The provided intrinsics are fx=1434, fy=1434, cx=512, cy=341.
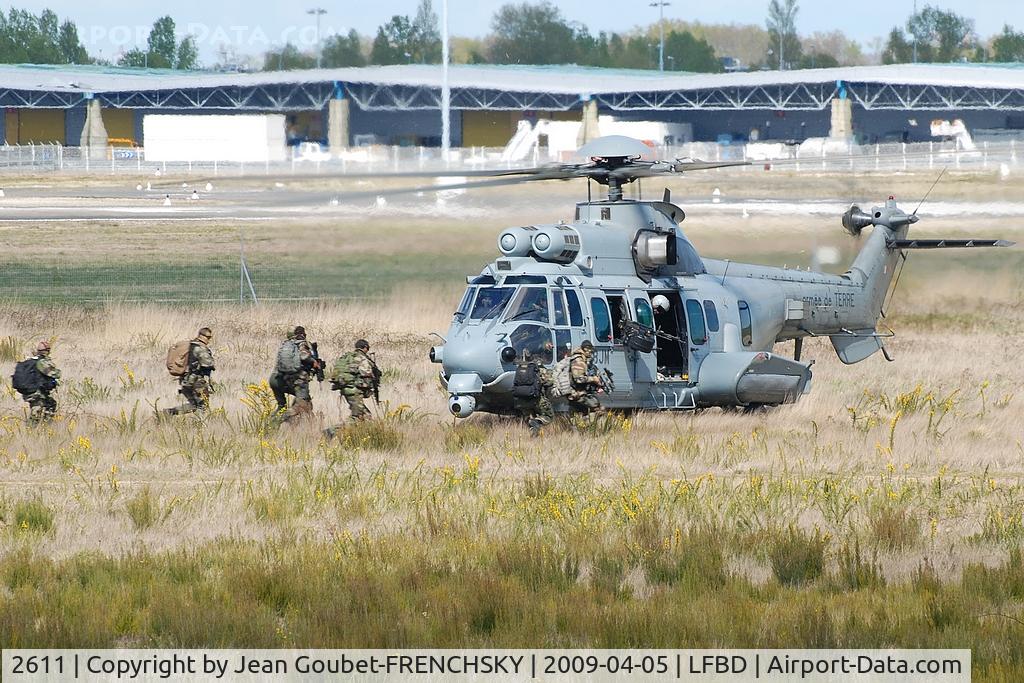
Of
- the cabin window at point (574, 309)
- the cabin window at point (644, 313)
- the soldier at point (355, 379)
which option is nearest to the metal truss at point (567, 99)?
the cabin window at point (644, 313)

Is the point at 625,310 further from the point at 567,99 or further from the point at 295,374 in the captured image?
the point at 567,99

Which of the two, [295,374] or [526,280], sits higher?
[526,280]

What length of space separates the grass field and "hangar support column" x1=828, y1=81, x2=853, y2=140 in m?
58.9

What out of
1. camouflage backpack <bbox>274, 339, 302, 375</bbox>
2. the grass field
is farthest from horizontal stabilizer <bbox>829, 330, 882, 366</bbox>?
camouflage backpack <bbox>274, 339, 302, 375</bbox>

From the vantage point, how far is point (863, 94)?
77.8 meters

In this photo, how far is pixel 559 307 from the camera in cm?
1500

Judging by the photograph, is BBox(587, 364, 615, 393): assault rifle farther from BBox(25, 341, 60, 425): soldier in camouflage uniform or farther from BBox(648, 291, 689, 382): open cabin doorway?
BBox(25, 341, 60, 425): soldier in camouflage uniform

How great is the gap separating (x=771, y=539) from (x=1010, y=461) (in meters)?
4.91

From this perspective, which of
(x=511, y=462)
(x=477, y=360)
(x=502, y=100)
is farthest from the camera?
(x=502, y=100)

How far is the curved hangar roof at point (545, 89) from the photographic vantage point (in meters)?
72.8

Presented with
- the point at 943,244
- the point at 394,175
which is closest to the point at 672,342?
the point at 394,175

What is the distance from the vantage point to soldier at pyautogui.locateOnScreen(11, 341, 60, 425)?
15.7m

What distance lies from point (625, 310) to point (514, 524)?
5009mm

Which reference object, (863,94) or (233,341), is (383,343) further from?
(863,94)
